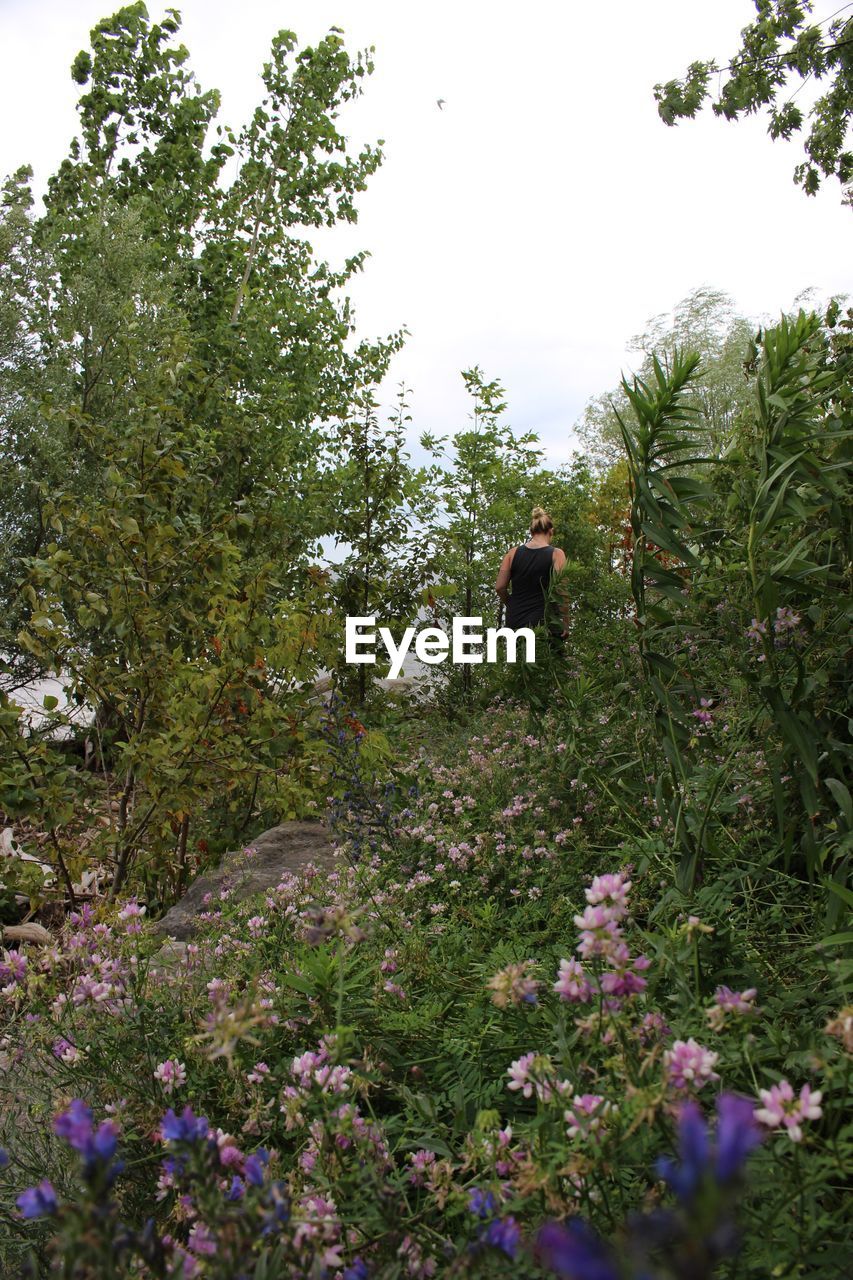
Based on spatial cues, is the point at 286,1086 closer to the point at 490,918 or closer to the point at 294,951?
the point at 294,951

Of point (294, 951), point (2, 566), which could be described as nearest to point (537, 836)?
point (294, 951)

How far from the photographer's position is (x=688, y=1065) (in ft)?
3.65

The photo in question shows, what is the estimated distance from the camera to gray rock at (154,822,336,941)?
373 cm

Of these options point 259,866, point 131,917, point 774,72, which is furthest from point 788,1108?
point 774,72

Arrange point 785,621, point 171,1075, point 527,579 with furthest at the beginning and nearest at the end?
point 527,579
point 785,621
point 171,1075

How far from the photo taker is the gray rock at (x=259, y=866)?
147 inches

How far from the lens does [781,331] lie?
7.41 feet

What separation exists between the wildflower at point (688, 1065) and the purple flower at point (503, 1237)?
256 mm

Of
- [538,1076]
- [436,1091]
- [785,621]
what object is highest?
[785,621]

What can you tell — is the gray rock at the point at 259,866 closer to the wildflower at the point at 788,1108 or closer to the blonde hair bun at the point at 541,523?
the wildflower at the point at 788,1108

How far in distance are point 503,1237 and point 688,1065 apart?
0.98ft

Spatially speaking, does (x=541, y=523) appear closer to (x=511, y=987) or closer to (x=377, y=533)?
(x=377, y=533)

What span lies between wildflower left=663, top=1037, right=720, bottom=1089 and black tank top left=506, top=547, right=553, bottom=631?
19.6 ft

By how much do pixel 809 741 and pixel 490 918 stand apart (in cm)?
110
